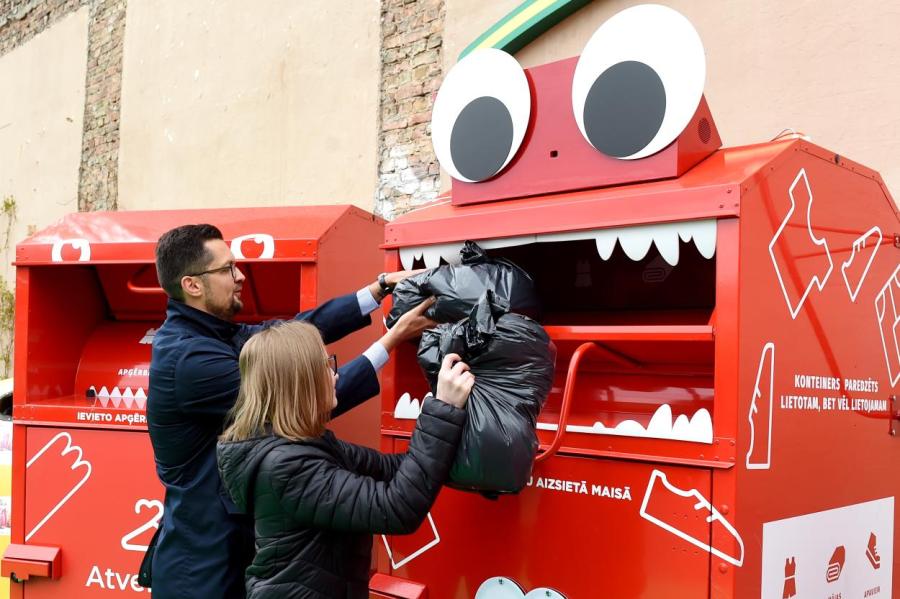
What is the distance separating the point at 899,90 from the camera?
10.9 ft

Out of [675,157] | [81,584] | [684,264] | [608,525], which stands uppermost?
[675,157]

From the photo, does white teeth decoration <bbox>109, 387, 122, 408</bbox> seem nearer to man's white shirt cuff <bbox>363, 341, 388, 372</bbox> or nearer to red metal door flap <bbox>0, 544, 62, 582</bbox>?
red metal door flap <bbox>0, 544, 62, 582</bbox>

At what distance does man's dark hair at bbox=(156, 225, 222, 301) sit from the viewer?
7.99 ft

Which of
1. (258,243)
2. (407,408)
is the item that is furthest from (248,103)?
(407,408)

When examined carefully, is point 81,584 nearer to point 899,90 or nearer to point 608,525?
point 608,525

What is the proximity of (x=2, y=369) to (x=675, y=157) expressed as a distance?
10257mm

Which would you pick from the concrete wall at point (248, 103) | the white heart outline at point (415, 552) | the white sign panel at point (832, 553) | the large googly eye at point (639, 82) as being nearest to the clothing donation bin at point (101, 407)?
the white heart outline at point (415, 552)

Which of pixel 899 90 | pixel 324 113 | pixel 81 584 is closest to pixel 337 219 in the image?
pixel 81 584

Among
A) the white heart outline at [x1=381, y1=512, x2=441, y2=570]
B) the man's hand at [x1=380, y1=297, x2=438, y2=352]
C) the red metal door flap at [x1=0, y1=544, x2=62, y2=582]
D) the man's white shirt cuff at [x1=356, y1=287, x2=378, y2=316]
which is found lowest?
the red metal door flap at [x1=0, y1=544, x2=62, y2=582]

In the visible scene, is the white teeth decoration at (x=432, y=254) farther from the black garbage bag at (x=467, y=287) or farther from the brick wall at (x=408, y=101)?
the brick wall at (x=408, y=101)

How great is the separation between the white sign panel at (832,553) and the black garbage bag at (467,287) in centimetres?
88

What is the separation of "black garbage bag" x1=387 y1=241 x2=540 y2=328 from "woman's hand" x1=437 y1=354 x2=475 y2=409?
0.31 meters

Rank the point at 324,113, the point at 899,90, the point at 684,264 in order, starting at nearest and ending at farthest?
the point at 684,264 → the point at 899,90 → the point at 324,113

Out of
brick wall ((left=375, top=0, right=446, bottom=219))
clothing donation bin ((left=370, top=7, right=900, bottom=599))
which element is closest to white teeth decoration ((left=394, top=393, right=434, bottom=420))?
clothing donation bin ((left=370, top=7, right=900, bottom=599))
